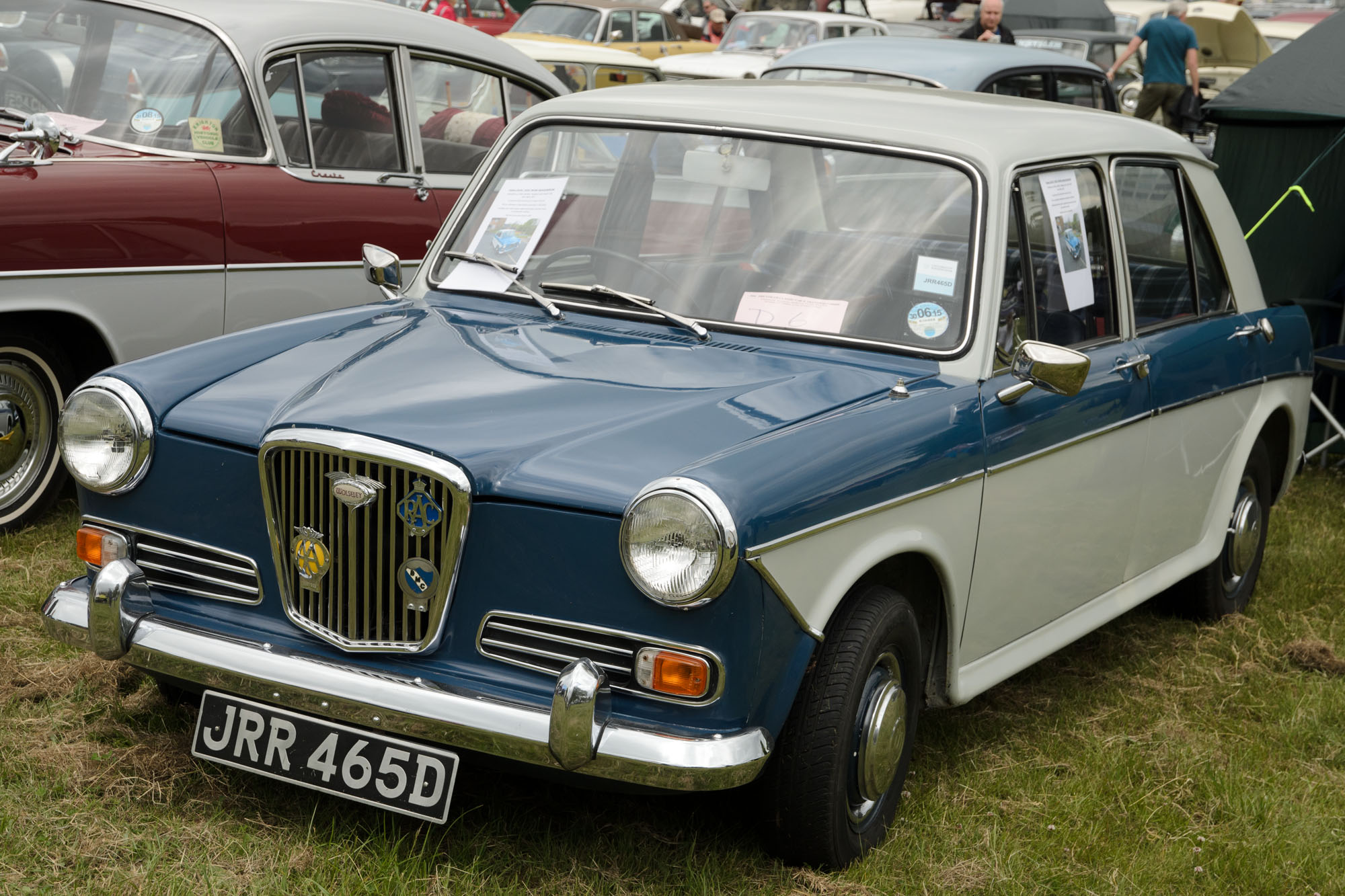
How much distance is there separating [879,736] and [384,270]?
6.74 feet

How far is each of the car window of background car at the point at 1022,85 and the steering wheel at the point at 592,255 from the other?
6.56 meters

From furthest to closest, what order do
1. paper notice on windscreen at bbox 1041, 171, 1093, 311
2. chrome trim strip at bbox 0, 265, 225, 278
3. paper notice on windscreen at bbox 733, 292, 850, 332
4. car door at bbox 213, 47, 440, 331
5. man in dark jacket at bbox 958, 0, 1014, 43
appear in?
man in dark jacket at bbox 958, 0, 1014, 43 < car door at bbox 213, 47, 440, 331 < chrome trim strip at bbox 0, 265, 225, 278 < paper notice on windscreen at bbox 1041, 171, 1093, 311 < paper notice on windscreen at bbox 733, 292, 850, 332

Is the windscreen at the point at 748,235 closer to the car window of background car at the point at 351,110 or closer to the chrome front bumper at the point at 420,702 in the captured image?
the chrome front bumper at the point at 420,702

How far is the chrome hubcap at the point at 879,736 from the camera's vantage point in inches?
129

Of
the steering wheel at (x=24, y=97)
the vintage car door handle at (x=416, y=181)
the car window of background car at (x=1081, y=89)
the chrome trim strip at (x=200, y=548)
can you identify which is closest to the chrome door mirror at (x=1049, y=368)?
the chrome trim strip at (x=200, y=548)

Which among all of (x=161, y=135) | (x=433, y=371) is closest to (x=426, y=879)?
(x=433, y=371)

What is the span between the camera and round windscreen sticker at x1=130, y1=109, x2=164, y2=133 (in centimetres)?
560

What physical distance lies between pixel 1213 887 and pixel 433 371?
2.17m

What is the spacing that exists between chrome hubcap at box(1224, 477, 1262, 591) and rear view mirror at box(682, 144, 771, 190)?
226 centimetres

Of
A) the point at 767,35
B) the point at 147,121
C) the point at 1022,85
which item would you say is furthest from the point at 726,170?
the point at 767,35

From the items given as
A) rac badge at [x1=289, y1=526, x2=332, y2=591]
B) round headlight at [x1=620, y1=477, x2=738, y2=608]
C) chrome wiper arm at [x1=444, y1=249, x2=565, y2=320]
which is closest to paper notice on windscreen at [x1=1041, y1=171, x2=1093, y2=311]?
chrome wiper arm at [x1=444, y1=249, x2=565, y2=320]

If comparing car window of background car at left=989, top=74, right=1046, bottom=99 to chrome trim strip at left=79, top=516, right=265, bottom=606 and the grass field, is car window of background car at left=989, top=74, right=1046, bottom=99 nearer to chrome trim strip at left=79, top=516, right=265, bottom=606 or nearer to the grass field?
the grass field

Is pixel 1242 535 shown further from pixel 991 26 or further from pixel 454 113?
pixel 991 26

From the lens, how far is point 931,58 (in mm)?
10094
